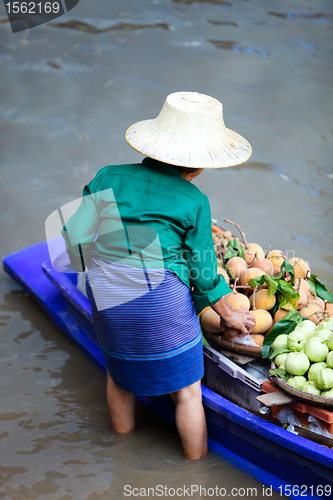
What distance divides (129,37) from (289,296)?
7.15m

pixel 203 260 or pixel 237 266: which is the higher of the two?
pixel 203 260

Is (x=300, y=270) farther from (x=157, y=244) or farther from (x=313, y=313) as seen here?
(x=157, y=244)

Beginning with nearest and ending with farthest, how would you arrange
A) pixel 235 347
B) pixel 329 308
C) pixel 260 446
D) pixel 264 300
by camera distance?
pixel 260 446, pixel 235 347, pixel 264 300, pixel 329 308

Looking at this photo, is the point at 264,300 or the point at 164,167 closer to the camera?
the point at 164,167

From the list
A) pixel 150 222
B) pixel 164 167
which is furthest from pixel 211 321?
pixel 164 167

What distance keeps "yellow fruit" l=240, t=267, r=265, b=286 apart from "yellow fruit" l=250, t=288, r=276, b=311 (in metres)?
0.10

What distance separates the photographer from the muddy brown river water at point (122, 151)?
2.62m

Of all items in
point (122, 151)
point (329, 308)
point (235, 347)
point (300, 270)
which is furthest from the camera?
point (122, 151)

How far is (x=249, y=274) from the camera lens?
272cm

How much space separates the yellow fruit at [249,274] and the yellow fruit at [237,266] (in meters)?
0.03

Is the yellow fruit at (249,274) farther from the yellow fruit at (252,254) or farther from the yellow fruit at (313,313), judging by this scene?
the yellow fruit at (313,313)

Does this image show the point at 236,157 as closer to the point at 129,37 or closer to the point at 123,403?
the point at 123,403

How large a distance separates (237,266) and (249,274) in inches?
3.8

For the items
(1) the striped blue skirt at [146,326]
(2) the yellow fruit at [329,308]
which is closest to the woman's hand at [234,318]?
(1) the striped blue skirt at [146,326]
